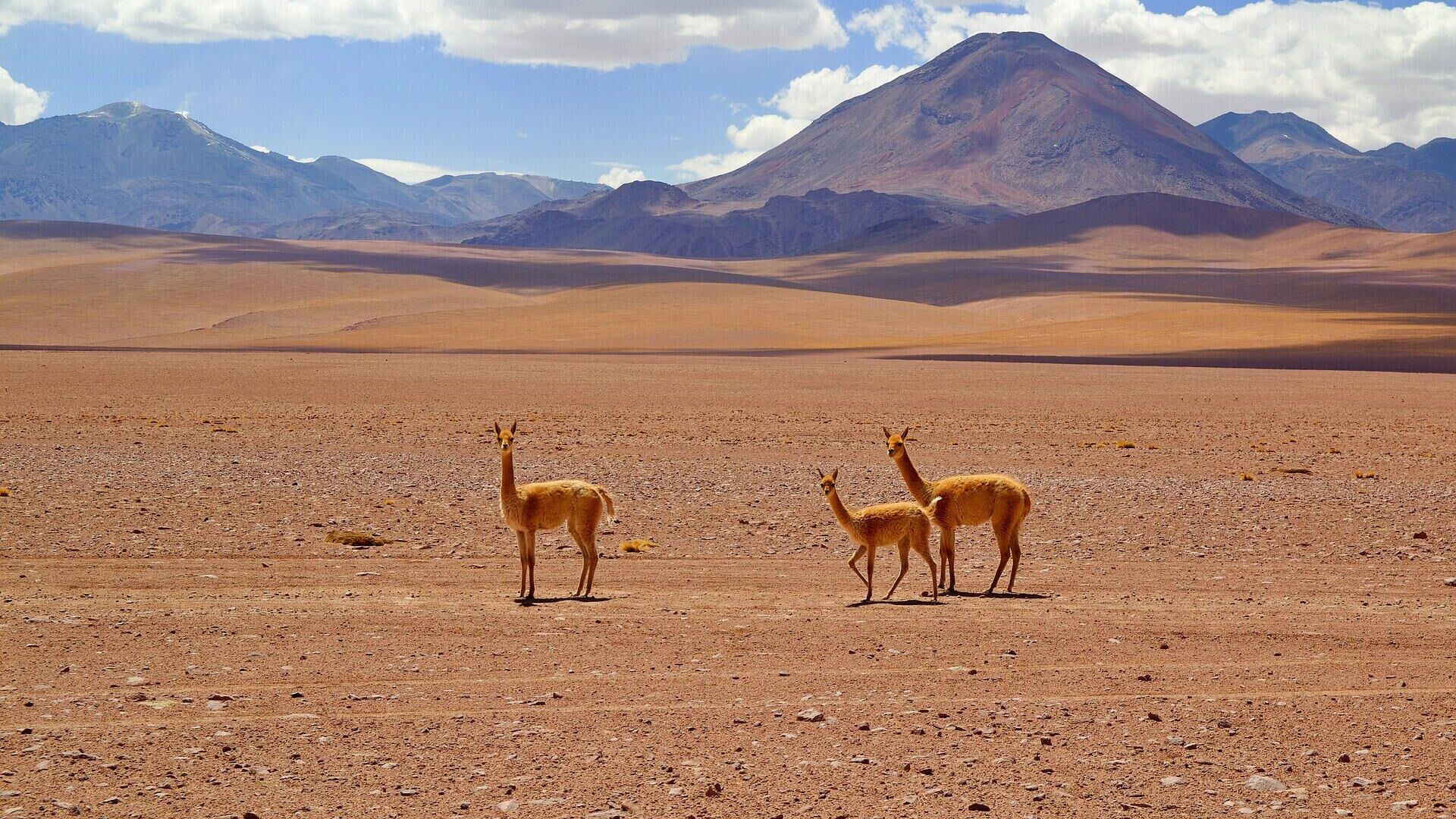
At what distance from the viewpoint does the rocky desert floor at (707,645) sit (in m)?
5.96

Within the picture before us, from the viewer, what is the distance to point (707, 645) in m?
8.45

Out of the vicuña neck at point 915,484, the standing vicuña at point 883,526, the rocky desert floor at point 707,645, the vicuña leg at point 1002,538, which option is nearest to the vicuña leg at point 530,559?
the rocky desert floor at point 707,645

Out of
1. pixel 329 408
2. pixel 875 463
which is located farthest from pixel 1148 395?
pixel 329 408

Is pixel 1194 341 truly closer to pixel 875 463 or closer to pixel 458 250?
pixel 875 463

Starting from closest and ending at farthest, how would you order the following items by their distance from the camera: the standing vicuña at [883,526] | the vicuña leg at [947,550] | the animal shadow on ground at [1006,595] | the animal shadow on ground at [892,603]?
the animal shadow on ground at [892,603] < the standing vicuña at [883,526] < the animal shadow on ground at [1006,595] < the vicuña leg at [947,550]

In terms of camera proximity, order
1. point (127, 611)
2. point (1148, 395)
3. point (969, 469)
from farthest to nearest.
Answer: point (1148, 395) → point (969, 469) → point (127, 611)

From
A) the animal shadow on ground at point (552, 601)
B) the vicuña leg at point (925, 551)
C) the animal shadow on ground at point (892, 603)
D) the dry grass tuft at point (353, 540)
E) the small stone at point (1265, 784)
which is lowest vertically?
the dry grass tuft at point (353, 540)

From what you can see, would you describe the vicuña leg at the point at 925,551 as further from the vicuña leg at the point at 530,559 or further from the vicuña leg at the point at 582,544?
the vicuña leg at the point at 530,559

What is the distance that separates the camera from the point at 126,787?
5.77 m

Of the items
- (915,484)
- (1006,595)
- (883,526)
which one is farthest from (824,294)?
(883,526)

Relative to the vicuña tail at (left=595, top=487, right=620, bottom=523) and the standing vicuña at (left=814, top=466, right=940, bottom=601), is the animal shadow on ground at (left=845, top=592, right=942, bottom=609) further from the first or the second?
the vicuña tail at (left=595, top=487, right=620, bottom=523)

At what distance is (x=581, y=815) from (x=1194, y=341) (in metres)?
61.3

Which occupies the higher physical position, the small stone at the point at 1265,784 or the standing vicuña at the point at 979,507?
the standing vicuña at the point at 979,507

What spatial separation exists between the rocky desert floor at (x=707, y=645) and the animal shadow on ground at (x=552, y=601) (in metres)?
0.15
